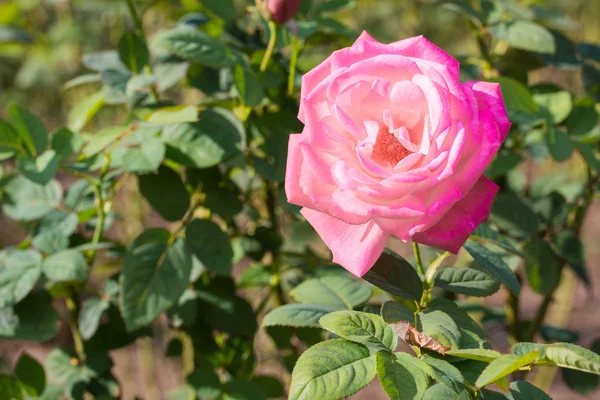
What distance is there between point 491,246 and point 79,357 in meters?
0.62

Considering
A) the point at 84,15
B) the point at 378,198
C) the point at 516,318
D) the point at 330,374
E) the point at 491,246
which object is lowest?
Result: the point at 84,15

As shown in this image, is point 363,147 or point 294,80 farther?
point 294,80

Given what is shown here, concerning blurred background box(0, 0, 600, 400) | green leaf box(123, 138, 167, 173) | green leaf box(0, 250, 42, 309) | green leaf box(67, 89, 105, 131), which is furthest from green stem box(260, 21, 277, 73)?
blurred background box(0, 0, 600, 400)

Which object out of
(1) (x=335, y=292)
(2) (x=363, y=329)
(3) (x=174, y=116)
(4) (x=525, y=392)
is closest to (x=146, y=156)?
(3) (x=174, y=116)

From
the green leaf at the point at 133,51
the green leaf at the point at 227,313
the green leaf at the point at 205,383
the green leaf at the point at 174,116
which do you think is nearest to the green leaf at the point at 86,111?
the green leaf at the point at 133,51

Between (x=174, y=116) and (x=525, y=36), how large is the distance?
1.65 ft

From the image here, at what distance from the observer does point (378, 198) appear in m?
0.48

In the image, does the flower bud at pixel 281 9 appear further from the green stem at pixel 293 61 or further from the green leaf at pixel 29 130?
the green leaf at pixel 29 130

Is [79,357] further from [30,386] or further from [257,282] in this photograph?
[257,282]

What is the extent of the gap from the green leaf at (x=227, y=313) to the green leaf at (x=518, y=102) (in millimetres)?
471

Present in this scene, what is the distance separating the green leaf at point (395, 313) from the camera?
55cm

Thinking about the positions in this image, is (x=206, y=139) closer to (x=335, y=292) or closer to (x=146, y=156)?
(x=146, y=156)

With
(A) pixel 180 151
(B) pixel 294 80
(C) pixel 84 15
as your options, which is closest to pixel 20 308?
(A) pixel 180 151

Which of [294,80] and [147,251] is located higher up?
[294,80]
